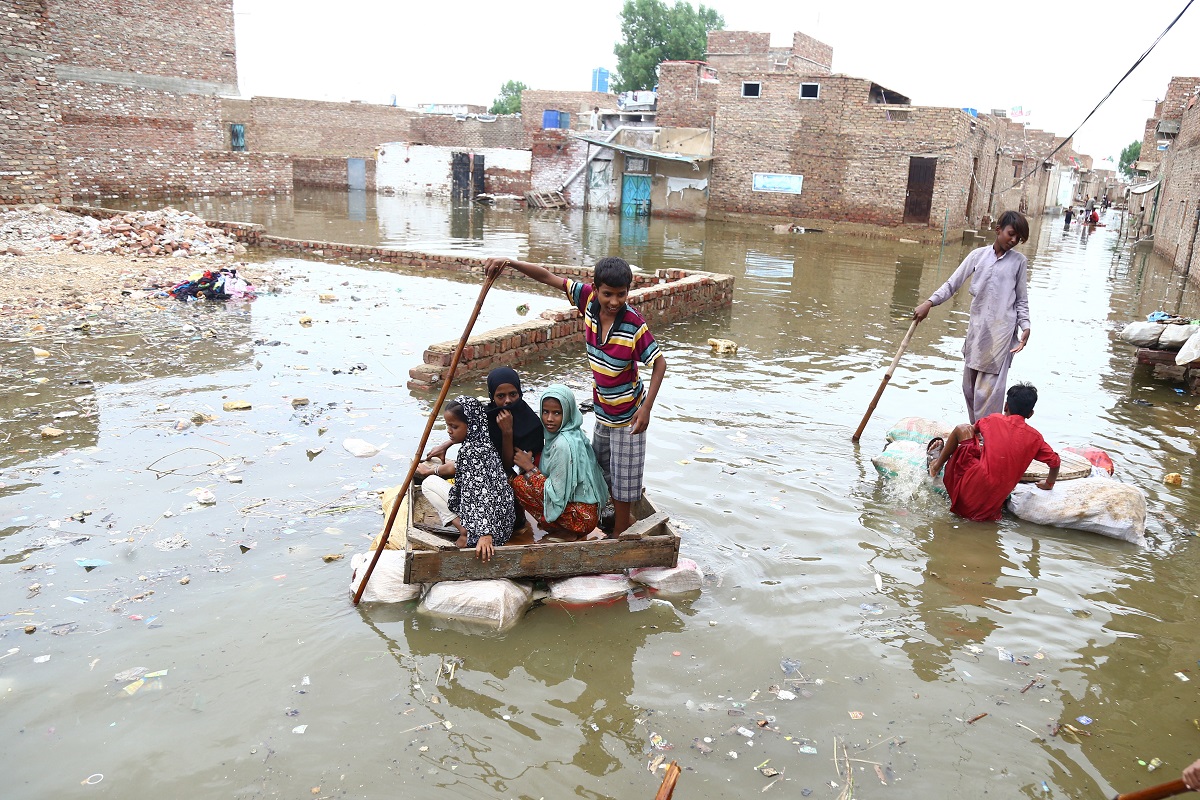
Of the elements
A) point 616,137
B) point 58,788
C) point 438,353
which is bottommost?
point 58,788

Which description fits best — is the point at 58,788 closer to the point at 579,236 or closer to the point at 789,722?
the point at 789,722

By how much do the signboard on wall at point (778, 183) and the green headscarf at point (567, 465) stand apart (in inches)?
1014

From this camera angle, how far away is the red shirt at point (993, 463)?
15.8ft

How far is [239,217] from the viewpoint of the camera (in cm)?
2072

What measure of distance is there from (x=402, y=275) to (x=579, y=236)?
926 cm

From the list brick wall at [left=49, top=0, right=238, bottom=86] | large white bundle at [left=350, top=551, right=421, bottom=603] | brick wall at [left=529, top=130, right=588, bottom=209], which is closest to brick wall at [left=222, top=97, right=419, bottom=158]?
brick wall at [left=49, top=0, right=238, bottom=86]

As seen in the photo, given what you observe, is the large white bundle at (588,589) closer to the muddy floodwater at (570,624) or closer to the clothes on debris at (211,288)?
the muddy floodwater at (570,624)

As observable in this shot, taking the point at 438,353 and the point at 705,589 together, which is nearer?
the point at 705,589

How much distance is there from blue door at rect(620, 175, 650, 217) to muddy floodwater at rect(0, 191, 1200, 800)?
79.9 feet

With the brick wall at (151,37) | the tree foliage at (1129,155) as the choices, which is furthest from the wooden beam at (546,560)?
the tree foliage at (1129,155)

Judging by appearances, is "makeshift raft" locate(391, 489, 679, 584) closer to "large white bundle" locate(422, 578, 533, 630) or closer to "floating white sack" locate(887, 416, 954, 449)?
"large white bundle" locate(422, 578, 533, 630)

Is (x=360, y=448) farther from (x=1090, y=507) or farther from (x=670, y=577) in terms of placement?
(x=1090, y=507)

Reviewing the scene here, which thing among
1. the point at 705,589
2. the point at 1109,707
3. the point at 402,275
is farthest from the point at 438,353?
the point at 402,275

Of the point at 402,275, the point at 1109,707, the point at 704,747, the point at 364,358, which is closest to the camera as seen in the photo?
the point at 704,747
